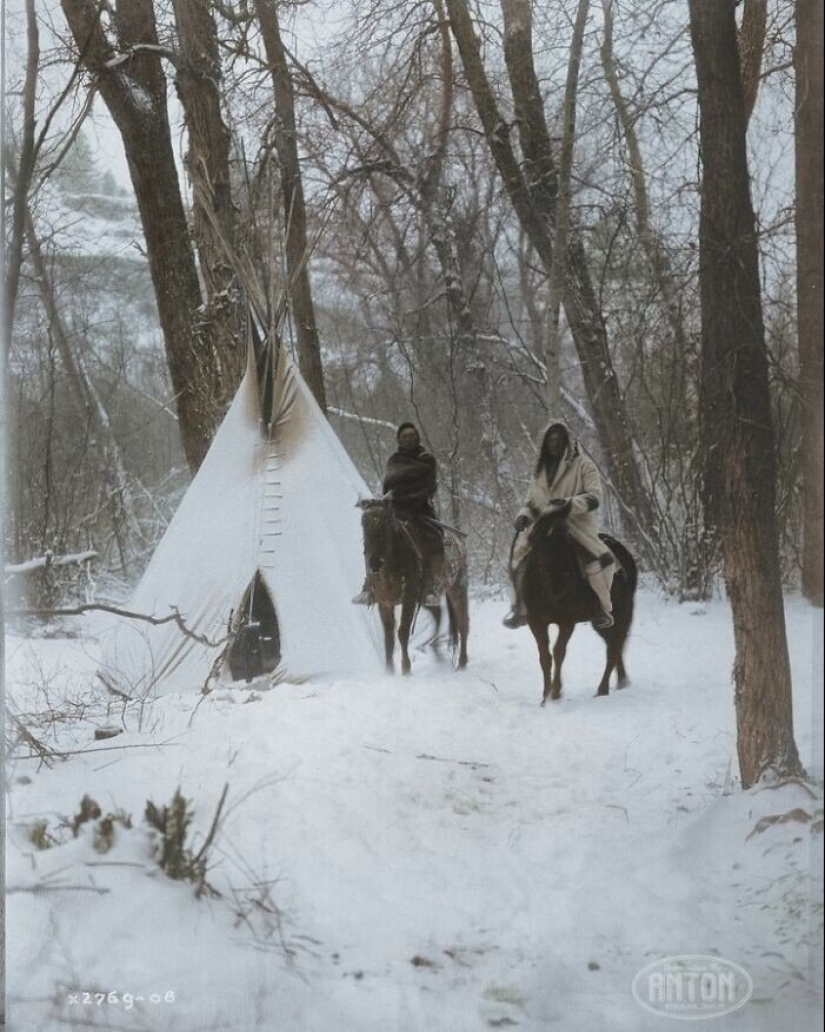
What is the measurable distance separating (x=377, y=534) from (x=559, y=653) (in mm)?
534

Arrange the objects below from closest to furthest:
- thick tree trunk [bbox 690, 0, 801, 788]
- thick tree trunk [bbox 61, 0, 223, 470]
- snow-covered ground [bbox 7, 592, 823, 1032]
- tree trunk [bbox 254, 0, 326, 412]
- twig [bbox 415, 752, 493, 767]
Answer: snow-covered ground [bbox 7, 592, 823, 1032] < thick tree trunk [bbox 690, 0, 801, 788] < twig [bbox 415, 752, 493, 767] < tree trunk [bbox 254, 0, 326, 412] < thick tree trunk [bbox 61, 0, 223, 470]

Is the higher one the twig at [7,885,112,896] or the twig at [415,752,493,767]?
the twig at [415,752,493,767]

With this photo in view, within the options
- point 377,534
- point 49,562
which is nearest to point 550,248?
point 377,534

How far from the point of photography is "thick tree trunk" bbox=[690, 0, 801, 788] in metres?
2.19

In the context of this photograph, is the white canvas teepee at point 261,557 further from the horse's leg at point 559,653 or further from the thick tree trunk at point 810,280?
the thick tree trunk at point 810,280

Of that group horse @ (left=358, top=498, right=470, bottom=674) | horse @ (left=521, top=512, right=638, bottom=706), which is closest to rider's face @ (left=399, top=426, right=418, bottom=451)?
horse @ (left=358, top=498, right=470, bottom=674)

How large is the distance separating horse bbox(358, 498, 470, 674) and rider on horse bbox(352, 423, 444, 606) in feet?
0.03

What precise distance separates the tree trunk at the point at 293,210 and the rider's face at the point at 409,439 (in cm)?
25

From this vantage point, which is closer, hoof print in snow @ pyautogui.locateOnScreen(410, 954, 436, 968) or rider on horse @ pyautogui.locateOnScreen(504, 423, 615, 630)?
hoof print in snow @ pyautogui.locateOnScreen(410, 954, 436, 968)

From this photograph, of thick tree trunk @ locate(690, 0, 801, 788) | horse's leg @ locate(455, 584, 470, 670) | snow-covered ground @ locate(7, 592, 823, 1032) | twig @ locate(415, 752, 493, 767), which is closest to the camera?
snow-covered ground @ locate(7, 592, 823, 1032)

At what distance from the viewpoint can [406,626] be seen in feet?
8.00

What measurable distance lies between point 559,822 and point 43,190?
214 cm

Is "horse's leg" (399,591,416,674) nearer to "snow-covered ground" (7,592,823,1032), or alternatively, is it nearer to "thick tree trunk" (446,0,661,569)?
"snow-covered ground" (7,592,823,1032)

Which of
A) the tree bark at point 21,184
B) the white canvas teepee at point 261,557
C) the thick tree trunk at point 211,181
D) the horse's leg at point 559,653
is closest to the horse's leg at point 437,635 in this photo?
the white canvas teepee at point 261,557
